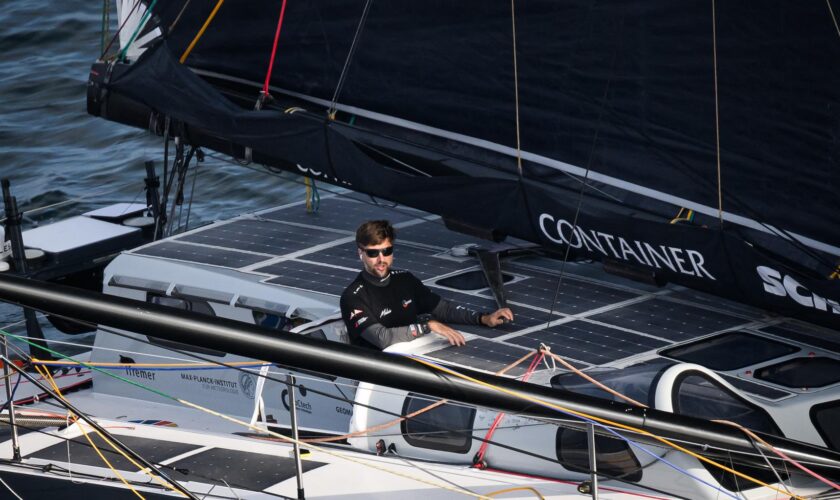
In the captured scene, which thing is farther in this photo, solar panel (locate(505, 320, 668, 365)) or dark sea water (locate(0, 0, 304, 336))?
dark sea water (locate(0, 0, 304, 336))

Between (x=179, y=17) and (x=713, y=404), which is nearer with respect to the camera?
(x=713, y=404)

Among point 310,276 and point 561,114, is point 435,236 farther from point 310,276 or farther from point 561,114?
point 561,114

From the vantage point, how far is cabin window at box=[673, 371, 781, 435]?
589 cm

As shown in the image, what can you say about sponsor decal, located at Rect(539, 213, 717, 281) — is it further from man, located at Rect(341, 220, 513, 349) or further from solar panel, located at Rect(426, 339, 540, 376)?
solar panel, located at Rect(426, 339, 540, 376)

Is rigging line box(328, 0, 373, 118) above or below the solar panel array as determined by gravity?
above

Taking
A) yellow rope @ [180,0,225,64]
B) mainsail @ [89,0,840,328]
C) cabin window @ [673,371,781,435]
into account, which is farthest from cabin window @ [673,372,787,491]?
yellow rope @ [180,0,225,64]

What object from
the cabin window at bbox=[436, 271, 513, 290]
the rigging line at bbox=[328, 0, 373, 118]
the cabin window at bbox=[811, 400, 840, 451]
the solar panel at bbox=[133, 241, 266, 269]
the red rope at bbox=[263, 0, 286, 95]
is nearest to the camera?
the cabin window at bbox=[811, 400, 840, 451]

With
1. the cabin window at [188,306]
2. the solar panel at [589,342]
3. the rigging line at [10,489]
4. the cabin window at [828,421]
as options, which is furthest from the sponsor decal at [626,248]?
the rigging line at [10,489]

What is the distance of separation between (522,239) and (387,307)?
1.16 meters

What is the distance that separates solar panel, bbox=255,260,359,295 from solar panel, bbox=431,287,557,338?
706 millimetres

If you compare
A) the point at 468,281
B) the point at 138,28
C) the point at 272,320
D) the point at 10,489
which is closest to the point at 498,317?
the point at 468,281

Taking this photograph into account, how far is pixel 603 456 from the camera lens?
5812 millimetres

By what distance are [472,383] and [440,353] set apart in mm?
2581

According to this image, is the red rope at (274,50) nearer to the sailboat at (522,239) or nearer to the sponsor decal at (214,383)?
the sailboat at (522,239)
